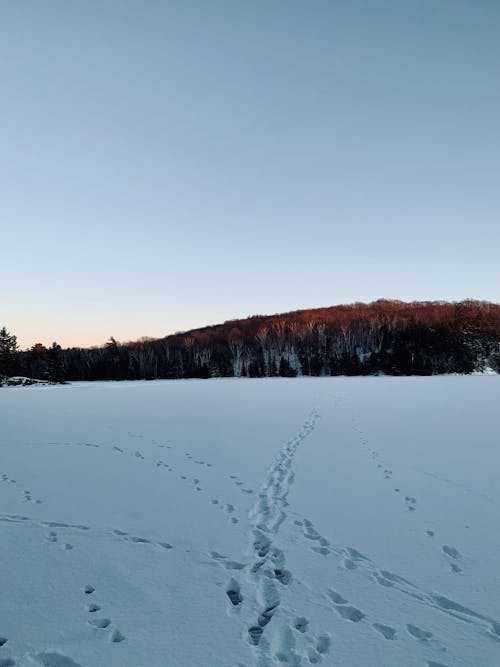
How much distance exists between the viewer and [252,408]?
800 inches

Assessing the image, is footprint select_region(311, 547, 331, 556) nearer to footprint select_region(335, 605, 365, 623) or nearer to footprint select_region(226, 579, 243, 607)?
footprint select_region(335, 605, 365, 623)

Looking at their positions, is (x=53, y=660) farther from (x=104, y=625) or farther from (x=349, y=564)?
(x=349, y=564)

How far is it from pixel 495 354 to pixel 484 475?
7716 centimetres

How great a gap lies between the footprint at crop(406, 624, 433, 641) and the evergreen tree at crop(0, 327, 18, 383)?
57.2 m

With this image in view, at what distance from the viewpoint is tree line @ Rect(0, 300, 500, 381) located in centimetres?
7281

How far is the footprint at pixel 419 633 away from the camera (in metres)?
3.30

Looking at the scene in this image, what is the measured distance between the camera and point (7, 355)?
52.2m

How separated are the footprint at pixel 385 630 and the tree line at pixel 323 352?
228 ft

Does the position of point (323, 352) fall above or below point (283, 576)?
above

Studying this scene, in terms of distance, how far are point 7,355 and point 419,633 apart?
58672 mm

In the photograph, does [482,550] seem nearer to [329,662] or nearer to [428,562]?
[428,562]

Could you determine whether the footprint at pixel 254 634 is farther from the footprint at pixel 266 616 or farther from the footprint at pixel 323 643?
the footprint at pixel 323 643

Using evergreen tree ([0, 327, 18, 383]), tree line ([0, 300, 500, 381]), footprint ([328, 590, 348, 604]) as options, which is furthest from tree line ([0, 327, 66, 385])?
footprint ([328, 590, 348, 604])

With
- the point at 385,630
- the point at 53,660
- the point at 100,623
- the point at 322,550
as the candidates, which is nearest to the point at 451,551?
the point at 322,550
